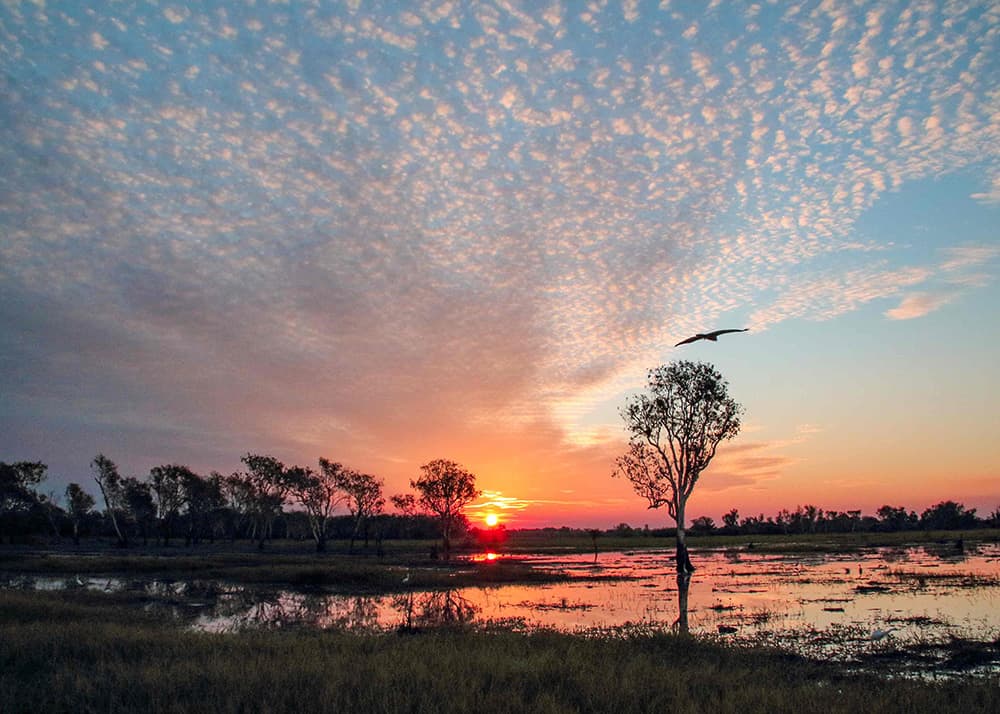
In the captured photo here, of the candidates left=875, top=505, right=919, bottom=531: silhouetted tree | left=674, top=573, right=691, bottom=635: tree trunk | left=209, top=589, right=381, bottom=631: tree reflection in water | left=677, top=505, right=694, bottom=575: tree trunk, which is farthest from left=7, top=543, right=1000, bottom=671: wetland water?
left=875, top=505, right=919, bottom=531: silhouetted tree

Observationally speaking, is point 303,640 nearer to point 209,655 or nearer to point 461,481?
point 209,655

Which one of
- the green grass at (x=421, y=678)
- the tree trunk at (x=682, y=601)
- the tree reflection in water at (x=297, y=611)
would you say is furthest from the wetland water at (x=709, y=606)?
the green grass at (x=421, y=678)

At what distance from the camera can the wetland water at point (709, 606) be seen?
20.5 metres

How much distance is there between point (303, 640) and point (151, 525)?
137 metres

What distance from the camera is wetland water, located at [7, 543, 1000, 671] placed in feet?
67.2

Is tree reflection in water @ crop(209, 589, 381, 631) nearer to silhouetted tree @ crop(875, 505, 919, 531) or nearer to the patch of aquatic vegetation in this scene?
the patch of aquatic vegetation

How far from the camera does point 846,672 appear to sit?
15.2 meters

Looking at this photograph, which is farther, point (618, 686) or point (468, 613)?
point (468, 613)

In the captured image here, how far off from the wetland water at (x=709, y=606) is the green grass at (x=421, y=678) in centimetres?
394

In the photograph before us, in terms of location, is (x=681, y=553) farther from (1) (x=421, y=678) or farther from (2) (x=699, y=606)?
(1) (x=421, y=678)

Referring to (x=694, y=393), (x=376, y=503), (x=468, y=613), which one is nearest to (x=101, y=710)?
(x=468, y=613)

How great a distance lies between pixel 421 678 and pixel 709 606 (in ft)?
70.4

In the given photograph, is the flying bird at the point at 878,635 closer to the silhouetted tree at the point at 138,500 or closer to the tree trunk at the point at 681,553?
the tree trunk at the point at 681,553

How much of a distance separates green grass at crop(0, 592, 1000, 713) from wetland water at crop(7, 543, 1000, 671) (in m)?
3.94
